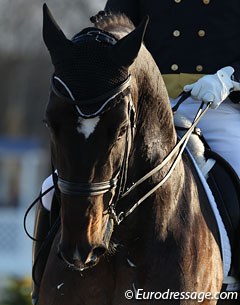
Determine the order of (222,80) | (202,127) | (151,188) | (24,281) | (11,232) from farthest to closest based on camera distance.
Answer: (11,232) < (24,281) < (202,127) < (222,80) < (151,188)

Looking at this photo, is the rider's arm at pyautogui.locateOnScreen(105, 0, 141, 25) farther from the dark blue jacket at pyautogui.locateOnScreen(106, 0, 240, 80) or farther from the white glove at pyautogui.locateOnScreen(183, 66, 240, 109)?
the white glove at pyautogui.locateOnScreen(183, 66, 240, 109)

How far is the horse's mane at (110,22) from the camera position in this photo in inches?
206

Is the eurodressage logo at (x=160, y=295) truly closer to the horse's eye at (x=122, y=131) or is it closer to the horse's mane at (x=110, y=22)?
the horse's eye at (x=122, y=131)

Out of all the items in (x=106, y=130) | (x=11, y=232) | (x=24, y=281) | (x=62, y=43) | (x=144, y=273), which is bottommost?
(x=11, y=232)

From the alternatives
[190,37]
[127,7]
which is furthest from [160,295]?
[127,7]

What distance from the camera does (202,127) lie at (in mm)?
6340

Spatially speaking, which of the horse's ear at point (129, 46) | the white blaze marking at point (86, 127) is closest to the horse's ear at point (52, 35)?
the horse's ear at point (129, 46)

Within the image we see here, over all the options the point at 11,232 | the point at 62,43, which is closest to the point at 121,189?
the point at 62,43

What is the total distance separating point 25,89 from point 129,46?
40.7 meters

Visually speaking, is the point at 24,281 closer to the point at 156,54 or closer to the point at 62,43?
the point at 156,54

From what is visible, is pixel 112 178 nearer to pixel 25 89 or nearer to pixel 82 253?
pixel 82 253

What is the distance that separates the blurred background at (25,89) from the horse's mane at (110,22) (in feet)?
90.0

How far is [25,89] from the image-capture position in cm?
4528

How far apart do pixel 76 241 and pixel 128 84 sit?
773 mm
